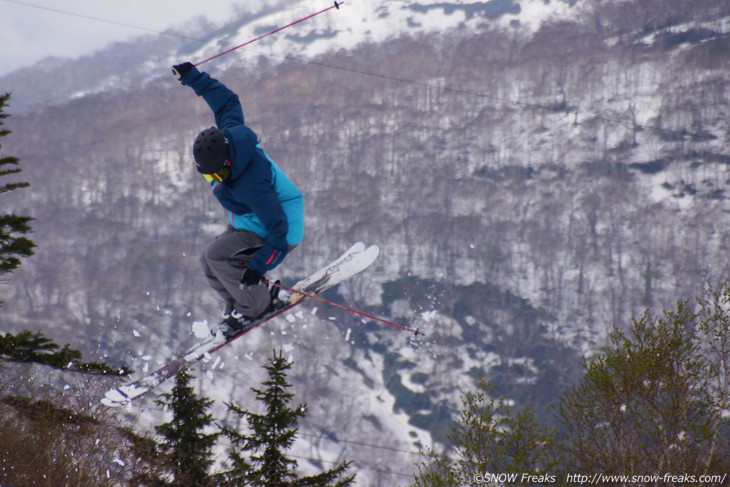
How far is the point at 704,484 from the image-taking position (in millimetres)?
16766

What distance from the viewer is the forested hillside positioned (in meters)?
96.7

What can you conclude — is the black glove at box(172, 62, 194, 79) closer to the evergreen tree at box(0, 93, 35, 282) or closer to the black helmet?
the black helmet

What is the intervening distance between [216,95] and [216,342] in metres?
3.86

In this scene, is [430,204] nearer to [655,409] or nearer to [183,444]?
[655,409]

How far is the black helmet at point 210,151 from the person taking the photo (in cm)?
584

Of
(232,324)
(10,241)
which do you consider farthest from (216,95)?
(10,241)

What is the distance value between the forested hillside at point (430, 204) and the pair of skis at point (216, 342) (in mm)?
78586

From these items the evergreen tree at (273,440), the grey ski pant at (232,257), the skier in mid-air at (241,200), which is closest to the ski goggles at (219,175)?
the skier in mid-air at (241,200)

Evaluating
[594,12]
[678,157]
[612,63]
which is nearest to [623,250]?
[678,157]

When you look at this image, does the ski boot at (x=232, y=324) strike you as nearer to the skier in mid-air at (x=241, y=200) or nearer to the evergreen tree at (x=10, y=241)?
the skier in mid-air at (x=241, y=200)

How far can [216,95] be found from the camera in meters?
6.59

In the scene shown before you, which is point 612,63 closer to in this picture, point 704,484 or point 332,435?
point 332,435

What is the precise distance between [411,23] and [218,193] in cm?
16251

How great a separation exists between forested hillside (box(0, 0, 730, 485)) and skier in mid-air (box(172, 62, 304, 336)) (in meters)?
82.0
